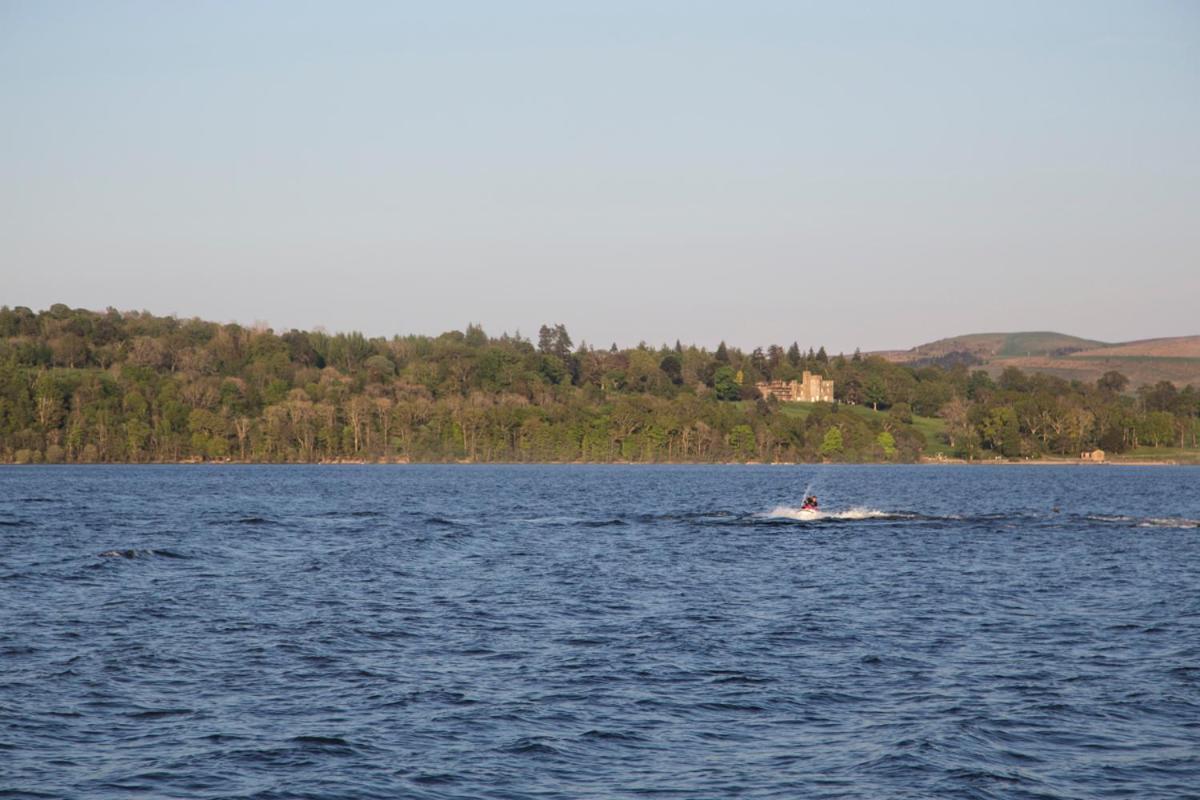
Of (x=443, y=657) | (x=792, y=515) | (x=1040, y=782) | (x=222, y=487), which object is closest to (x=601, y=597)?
(x=443, y=657)

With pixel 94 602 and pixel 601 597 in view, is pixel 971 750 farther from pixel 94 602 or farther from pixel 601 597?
pixel 94 602

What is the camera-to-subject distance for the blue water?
84.0ft

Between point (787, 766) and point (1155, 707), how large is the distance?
10.8 metres

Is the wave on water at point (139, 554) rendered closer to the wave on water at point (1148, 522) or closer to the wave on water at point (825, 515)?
the wave on water at point (825, 515)

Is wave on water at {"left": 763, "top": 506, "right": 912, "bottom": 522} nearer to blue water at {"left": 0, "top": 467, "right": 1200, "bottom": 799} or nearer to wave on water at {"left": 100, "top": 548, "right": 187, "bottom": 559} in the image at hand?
blue water at {"left": 0, "top": 467, "right": 1200, "bottom": 799}

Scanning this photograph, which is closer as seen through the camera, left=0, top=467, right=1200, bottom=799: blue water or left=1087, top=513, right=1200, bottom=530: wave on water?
left=0, top=467, right=1200, bottom=799: blue water

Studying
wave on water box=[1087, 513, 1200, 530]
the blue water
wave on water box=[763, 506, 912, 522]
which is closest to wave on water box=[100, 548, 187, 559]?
the blue water

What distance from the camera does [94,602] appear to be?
49250 mm

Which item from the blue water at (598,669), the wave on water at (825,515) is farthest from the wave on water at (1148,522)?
the blue water at (598,669)

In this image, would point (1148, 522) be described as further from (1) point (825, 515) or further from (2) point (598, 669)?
(2) point (598, 669)

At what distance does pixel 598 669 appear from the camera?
3550 cm

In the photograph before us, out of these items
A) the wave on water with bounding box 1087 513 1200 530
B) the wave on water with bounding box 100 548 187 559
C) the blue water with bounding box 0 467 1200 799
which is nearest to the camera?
the blue water with bounding box 0 467 1200 799

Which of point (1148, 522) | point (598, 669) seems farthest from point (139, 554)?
point (1148, 522)

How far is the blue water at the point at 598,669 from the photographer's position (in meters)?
25.6
